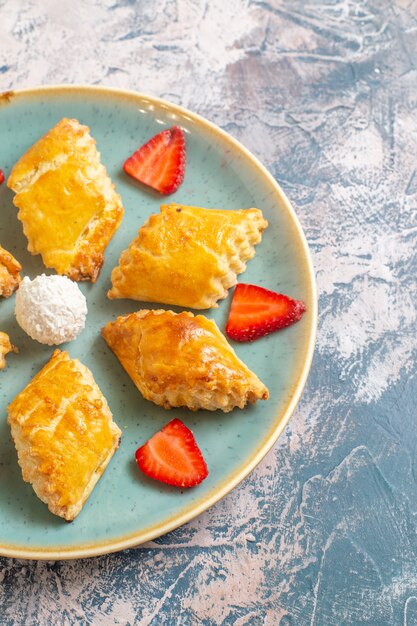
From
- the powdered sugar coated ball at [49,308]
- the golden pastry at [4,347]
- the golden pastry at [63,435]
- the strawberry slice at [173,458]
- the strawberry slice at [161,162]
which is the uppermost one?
the strawberry slice at [161,162]

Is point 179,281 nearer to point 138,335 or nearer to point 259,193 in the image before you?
point 138,335

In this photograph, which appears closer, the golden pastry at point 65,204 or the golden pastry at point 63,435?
the golden pastry at point 63,435

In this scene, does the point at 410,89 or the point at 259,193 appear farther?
the point at 410,89

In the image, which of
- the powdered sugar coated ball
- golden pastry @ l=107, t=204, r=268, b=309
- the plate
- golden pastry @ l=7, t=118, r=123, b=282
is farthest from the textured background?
the powdered sugar coated ball

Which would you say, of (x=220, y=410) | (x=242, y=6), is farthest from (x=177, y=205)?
(x=242, y=6)

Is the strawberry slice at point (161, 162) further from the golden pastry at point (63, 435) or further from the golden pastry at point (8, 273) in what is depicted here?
the golden pastry at point (63, 435)

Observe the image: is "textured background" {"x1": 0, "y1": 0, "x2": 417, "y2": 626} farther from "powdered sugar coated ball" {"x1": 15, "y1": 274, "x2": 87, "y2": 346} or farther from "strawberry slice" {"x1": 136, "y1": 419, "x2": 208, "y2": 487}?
"powdered sugar coated ball" {"x1": 15, "y1": 274, "x2": 87, "y2": 346}

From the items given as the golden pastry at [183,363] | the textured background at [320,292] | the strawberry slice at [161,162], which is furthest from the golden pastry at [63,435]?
the strawberry slice at [161,162]
